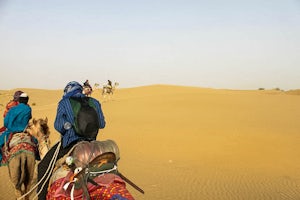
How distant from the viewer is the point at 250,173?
11711mm

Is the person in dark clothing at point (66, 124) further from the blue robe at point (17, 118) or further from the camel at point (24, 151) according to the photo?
the blue robe at point (17, 118)

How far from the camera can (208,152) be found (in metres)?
14.8

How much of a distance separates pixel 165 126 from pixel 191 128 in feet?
5.53

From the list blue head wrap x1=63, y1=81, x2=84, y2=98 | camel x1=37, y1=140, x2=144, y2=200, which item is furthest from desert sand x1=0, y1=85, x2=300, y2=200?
camel x1=37, y1=140, x2=144, y2=200

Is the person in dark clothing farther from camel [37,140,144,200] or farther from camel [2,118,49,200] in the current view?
camel [2,118,49,200]

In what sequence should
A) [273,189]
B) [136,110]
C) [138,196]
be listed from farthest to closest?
[136,110] → [273,189] → [138,196]

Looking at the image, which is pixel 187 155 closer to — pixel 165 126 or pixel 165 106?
pixel 165 126

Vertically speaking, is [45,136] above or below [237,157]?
above

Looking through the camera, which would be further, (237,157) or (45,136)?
(237,157)

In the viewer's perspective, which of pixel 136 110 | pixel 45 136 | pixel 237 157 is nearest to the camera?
pixel 45 136

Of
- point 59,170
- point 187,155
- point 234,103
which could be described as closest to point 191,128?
point 187,155

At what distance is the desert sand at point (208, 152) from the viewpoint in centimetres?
1008

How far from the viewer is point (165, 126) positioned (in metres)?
20.8

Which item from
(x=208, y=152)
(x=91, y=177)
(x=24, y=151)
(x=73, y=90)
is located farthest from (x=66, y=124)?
(x=208, y=152)
